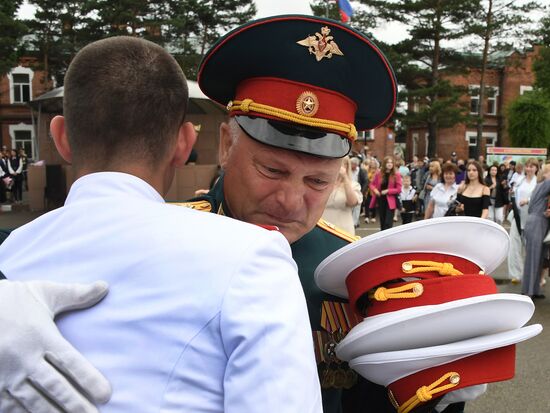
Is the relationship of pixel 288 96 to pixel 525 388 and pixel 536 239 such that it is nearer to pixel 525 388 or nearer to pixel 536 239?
pixel 525 388

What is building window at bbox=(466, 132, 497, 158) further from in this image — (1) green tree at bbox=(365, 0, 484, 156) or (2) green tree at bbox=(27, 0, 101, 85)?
(2) green tree at bbox=(27, 0, 101, 85)

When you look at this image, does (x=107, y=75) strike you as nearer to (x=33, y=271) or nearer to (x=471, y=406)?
(x=33, y=271)

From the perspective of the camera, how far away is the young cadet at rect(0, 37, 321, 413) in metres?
0.78

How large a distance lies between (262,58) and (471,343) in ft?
3.03

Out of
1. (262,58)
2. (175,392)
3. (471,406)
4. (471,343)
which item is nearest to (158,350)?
(175,392)

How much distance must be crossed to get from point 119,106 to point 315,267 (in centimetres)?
89

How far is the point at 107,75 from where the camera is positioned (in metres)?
0.99

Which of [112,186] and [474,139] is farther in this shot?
[474,139]

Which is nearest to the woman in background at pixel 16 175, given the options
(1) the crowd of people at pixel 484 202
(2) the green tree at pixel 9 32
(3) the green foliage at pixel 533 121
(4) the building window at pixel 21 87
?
(2) the green tree at pixel 9 32

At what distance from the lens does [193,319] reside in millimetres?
803

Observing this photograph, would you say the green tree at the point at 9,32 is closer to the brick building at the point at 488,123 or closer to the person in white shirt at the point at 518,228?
the person in white shirt at the point at 518,228

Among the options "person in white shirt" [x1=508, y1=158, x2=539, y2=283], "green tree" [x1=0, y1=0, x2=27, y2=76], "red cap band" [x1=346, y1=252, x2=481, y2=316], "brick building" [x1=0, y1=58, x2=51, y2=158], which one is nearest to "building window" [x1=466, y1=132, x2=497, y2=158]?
"brick building" [x1=0, y1=58, x2=51, y2=158]

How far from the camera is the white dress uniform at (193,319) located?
2.59ft

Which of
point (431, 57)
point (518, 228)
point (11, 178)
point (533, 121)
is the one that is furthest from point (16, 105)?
point (518, 228)
